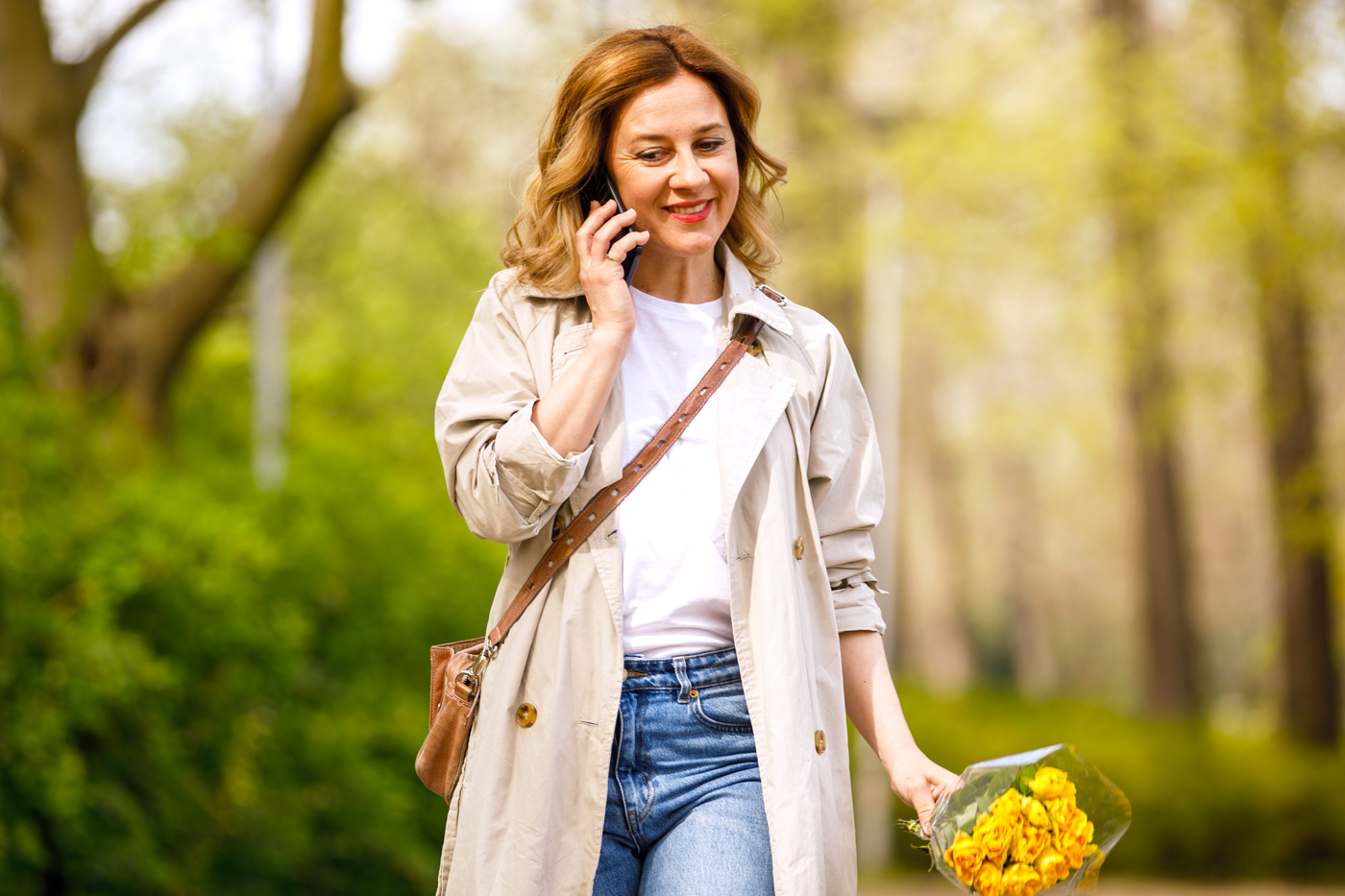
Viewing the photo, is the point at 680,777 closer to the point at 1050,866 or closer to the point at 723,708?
the point at 723,708

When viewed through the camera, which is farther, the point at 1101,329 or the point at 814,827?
the point at 1101,329

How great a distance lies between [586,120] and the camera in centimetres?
258

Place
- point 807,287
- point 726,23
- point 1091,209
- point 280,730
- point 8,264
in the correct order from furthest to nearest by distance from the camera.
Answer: point 807,287 < point 726,23 < point 1091,209 < point 8,264 < point 280,730

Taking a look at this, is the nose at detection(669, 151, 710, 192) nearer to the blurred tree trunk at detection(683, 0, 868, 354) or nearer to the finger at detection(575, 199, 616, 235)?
the finger at detection(575, 199, 616, 235)

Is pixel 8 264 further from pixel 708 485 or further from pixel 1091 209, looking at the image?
pixel 1091 209

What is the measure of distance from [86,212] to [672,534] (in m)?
5.83

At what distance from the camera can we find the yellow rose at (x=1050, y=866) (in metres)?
2.44

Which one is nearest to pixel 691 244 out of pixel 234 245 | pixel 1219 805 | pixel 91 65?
pixel 234 245

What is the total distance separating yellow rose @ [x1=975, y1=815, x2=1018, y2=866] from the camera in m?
2.42

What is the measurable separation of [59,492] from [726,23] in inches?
398

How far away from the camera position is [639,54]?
2.56m

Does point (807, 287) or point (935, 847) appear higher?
point (807, 287)

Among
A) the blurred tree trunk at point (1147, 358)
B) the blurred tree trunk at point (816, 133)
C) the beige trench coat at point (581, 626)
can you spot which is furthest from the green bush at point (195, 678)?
the blurred tree trunk at point (816, 133)

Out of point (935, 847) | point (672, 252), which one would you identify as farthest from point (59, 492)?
point (935, 847)
